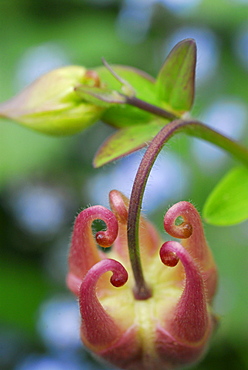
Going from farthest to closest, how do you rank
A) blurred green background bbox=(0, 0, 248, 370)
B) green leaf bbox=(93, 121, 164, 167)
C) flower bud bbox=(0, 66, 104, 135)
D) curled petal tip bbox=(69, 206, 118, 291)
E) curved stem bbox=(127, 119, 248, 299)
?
blurred green background bbox=(0, 0, 248, 370) → flower bud bbox=(0, 66, 104, 135) → green leaf bbox=(93, 121, 164, 167) → curled petal tip bbox=(69, 206, 118, 291) → curved stem bbox=(127, 119, 248, 299)

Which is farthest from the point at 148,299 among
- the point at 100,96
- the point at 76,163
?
the point at 76,163

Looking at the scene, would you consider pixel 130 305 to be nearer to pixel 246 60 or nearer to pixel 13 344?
pixel 13 344

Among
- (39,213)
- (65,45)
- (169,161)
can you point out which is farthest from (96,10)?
(39,213)

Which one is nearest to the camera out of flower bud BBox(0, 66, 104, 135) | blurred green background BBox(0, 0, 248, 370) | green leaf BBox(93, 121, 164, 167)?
green leaf BBox(93, 121, 164, 167)

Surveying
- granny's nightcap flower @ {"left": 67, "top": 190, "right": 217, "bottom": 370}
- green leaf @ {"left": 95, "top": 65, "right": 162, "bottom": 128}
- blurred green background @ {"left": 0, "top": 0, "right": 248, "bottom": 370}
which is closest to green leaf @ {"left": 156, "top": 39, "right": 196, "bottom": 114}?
green leaf @ {"left": 95, "top": 65, "right": 162, "bottom": 128}

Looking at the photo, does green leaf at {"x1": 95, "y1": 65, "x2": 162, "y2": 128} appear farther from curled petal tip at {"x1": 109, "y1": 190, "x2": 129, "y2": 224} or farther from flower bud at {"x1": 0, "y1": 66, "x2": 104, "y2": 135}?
curled petal tip at {"x1": 109, "y1": 190, "x2": 129, "y2": 224}

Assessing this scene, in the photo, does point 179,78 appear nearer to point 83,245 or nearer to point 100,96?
point 100,96
